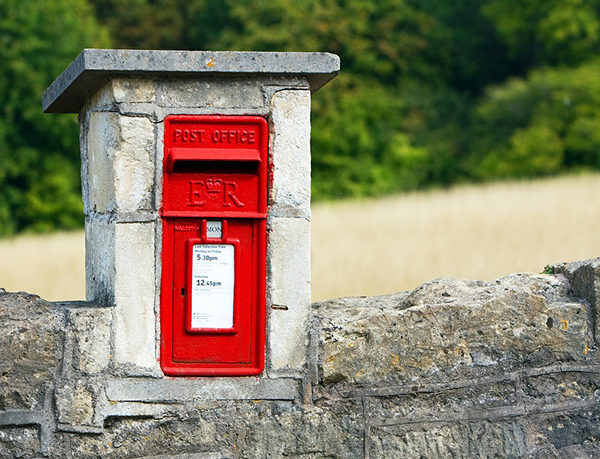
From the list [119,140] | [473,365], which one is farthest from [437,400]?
[119,140]

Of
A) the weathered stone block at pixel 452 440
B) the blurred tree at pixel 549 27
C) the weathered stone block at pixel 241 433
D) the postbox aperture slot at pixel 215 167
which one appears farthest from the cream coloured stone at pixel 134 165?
the blurred tree at pixel 549 27

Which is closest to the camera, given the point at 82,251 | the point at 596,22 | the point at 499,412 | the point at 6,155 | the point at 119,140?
the point at 119,140

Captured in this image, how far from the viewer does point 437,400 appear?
3594 millimetres

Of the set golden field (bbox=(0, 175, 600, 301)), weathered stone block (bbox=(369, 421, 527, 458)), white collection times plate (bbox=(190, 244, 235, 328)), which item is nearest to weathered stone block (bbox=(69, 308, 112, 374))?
white collection times plate (bbox=(190, 244, 235, 328))

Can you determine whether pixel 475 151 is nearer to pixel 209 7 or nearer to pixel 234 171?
pixel 209 7

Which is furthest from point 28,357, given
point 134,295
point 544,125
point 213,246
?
point 544,125

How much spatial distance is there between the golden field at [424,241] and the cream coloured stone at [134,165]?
231 inches

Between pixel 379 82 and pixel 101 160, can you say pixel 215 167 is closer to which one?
pixel 101 160

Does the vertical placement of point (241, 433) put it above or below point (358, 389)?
below

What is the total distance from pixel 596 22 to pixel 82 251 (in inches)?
642

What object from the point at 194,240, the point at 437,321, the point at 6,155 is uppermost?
the point at 6,155

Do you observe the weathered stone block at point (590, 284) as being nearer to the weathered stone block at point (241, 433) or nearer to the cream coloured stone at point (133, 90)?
the weathered stone block at point (241, 433)

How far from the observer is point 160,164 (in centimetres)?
341

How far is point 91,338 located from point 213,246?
0.53 m
